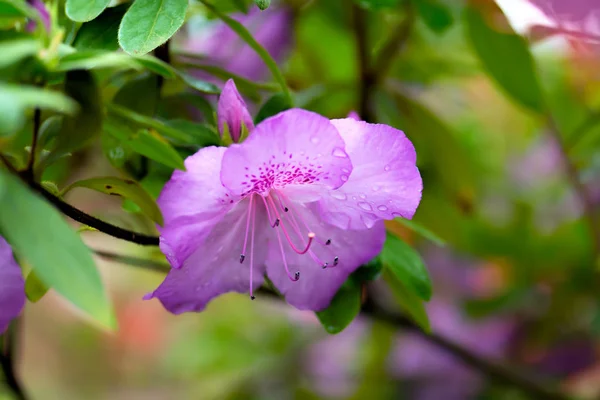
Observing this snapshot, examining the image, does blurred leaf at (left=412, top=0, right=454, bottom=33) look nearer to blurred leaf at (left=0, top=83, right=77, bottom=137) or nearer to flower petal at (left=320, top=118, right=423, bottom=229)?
flower petal at (left=320, top=118, right=423, bottom=229)

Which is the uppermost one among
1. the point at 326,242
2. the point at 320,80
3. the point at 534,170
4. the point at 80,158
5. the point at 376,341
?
the point at 326,242

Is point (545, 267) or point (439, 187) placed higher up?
point (439, 187)

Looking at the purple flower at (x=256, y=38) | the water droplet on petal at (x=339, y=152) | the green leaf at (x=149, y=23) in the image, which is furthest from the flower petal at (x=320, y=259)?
the purple flower at (x=256, y=38)

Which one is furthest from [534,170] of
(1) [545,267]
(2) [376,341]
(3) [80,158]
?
(3) [80,158]

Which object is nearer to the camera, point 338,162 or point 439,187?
point 338,162

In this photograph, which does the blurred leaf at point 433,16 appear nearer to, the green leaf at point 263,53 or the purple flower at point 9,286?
the green leaf at point 263,53

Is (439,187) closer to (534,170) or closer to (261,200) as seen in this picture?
(261,200)

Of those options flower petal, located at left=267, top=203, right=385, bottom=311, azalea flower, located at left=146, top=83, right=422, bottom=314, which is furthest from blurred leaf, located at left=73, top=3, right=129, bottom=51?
flower petal, located at left=267, top=203, right=385, bottom=311
